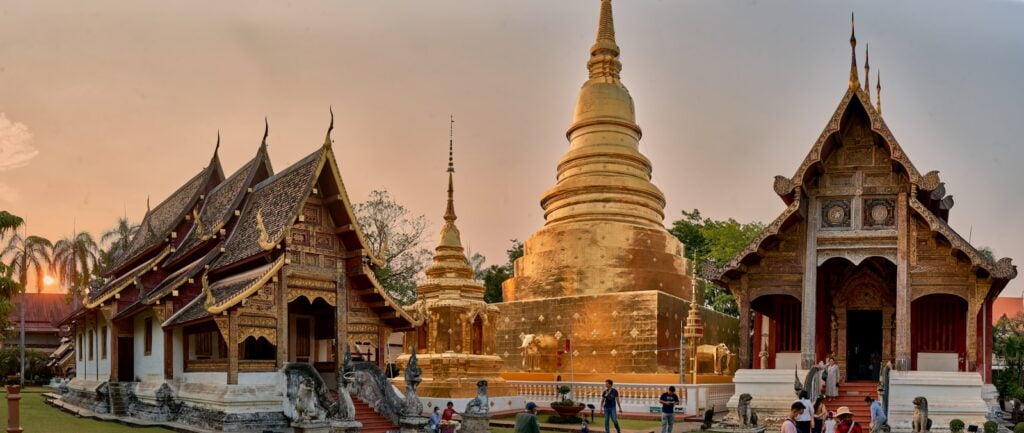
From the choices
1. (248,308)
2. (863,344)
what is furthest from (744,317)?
(248,308)

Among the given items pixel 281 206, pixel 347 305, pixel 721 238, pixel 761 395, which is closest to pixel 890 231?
pixel 761 395

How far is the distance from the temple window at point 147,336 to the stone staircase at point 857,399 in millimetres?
13747

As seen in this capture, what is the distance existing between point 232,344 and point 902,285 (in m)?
12.5

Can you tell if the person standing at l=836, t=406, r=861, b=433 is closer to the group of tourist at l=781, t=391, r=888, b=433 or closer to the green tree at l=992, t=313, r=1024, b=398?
the group of tourist at l=781, t=391, r=888, b=433

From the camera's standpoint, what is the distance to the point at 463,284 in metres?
A: 25.5

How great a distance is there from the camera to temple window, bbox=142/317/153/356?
1956 centimetres

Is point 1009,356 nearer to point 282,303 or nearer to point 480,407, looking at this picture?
point 480,407

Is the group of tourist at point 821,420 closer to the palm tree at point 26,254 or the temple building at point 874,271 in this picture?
the temple building at point 874,271

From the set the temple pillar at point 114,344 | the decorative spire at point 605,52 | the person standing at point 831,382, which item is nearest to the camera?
the person standing at point 831,382

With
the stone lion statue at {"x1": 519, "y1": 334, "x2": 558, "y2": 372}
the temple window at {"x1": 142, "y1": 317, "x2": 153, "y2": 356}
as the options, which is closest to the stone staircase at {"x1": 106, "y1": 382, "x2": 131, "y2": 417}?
the temple window at {"x1": 142, "y1": 317, "x2": 153, "y2": 356}

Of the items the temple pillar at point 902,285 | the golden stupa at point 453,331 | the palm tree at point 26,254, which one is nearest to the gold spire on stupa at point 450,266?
the golden stupa at point 453,331

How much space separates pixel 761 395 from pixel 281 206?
10068 mm

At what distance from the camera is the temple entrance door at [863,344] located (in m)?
21.2

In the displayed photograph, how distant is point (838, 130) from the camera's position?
18.4m
